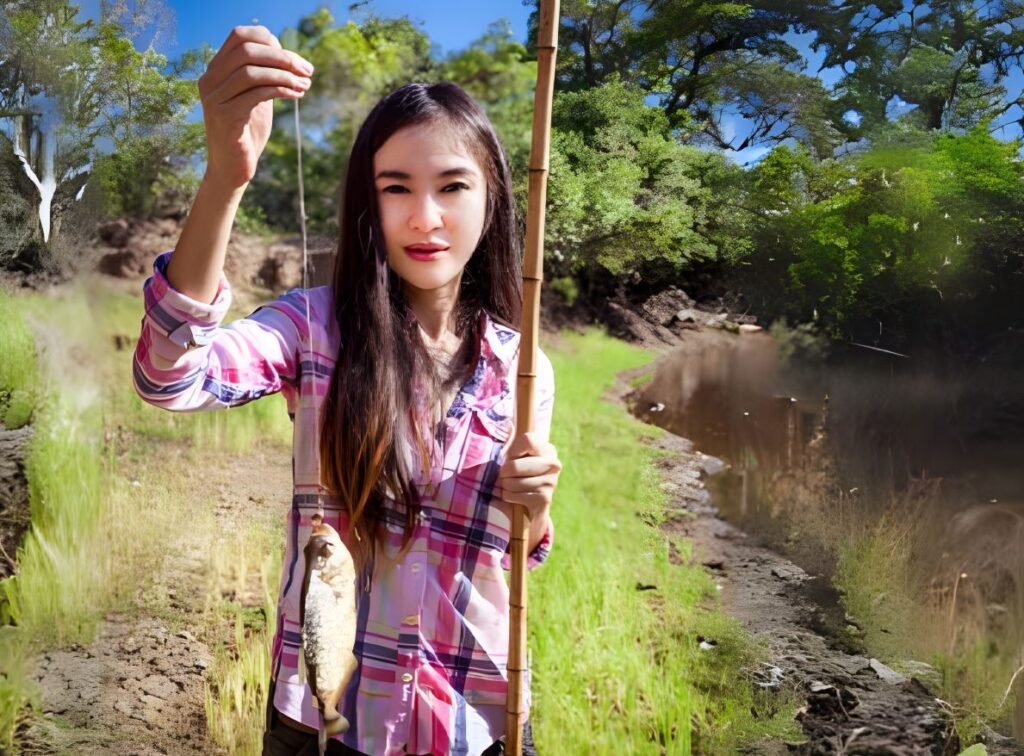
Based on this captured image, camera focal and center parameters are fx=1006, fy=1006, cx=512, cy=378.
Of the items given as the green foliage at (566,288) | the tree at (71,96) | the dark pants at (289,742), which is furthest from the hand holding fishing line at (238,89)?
the tree at (71,96)

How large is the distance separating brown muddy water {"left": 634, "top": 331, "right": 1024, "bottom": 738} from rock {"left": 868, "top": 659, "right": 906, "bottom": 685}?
0.03 metres

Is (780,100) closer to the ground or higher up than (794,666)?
higher up

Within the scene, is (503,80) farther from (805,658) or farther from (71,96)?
(805,658)

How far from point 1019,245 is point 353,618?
179cm

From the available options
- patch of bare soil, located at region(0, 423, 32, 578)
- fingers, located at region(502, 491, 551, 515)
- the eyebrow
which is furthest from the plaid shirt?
patch of bare soil, located at region(0, 423, 32, 578)

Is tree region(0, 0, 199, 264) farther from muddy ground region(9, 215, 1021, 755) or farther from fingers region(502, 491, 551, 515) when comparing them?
fingers region(502, 491, 551, 515)

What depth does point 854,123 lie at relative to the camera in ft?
7.67

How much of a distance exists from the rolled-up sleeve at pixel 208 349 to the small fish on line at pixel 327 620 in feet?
0.87

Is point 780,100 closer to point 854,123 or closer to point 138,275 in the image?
point 854,123

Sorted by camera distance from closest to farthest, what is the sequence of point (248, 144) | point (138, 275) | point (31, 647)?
point (248, 144), point (31, 647), point (138, 275)

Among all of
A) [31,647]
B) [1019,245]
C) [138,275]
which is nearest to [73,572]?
[31,647]

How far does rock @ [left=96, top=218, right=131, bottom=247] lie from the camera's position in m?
3.00

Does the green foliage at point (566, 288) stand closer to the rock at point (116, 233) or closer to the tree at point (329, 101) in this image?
the tree at point (329, 101)

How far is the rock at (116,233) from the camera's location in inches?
118
